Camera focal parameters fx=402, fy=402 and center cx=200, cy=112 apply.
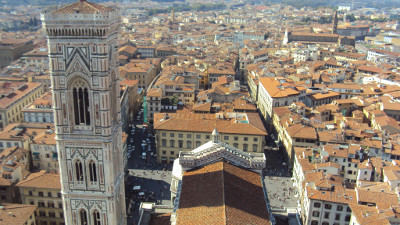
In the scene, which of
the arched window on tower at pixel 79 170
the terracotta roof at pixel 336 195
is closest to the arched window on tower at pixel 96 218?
the arched window on tower at pixel 79 170

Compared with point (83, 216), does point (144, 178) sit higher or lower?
lower

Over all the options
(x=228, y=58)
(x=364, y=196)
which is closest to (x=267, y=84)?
(x=228, y=58)

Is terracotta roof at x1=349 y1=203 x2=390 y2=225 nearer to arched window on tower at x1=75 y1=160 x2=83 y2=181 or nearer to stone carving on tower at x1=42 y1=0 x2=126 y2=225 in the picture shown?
stone carving on tower at x1=42 y1=0 x2=126 y2=225

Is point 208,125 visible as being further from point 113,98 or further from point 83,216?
point 83,216

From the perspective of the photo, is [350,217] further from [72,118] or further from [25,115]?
[25,115]

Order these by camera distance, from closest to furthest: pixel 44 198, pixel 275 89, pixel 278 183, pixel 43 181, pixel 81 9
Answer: pixel 81 9 < pixel 44 198 < pixel 43 181 < pixel 278 183 < pixel 275 89

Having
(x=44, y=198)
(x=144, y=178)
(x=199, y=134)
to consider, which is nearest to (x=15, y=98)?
(x=144, y=178)
